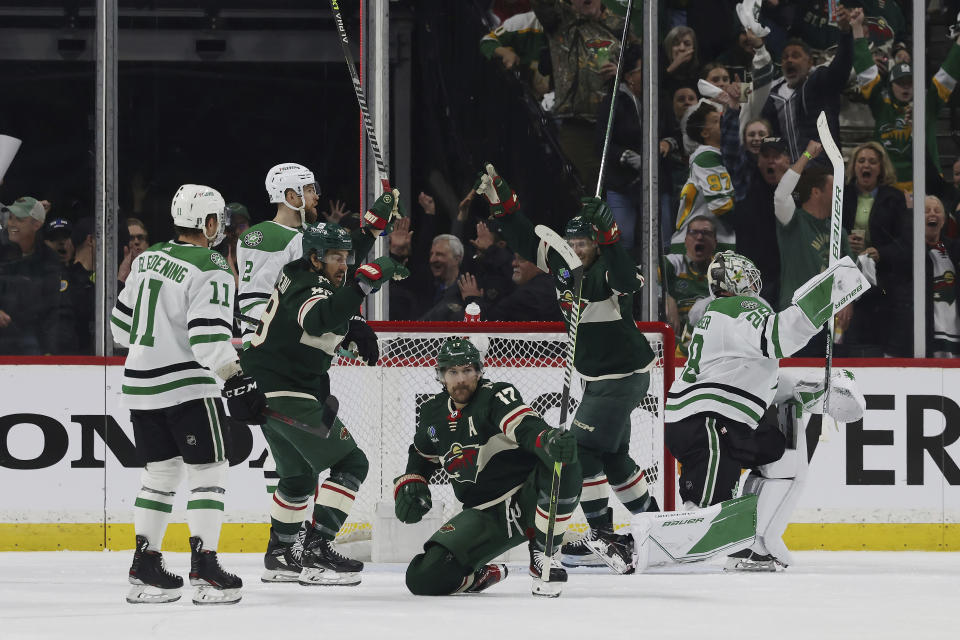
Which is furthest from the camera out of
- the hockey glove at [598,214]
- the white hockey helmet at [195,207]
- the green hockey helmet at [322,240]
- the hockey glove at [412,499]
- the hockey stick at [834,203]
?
the hockey stick at [834,203]

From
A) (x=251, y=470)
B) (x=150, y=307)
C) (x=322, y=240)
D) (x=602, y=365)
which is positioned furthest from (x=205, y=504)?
(x=251, y=470)

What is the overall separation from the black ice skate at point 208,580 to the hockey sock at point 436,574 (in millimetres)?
571

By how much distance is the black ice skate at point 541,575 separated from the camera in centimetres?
474

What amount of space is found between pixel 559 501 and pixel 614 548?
66cm

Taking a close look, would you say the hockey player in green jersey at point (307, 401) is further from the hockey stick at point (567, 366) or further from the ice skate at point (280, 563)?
the hockey stick at point (567, 366)

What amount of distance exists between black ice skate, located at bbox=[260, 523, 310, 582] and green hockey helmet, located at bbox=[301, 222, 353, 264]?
0.98 meters

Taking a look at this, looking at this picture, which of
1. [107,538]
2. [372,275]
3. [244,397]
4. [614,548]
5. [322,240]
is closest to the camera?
[244,397]

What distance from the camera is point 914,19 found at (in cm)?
705

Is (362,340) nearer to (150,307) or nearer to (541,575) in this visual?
(150,307)

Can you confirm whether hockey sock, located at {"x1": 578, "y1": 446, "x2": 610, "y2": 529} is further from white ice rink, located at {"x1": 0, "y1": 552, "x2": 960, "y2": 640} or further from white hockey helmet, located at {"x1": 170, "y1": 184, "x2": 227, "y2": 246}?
white hockey helmet, located at {"x1": 170, "y1": 184, "x2": 227, "y2": 246}

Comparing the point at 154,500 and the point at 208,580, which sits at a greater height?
the point at 154,500

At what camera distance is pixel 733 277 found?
5.60 metres

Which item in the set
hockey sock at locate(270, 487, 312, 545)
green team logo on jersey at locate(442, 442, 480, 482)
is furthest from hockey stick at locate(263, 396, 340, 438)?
green team logo on jersey at locate(442, 442, 480, 482)

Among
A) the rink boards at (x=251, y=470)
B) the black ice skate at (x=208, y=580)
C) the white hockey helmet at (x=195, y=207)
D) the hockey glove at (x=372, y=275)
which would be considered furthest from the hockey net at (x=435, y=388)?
the white hockey helmet at (x=195, y=207)
